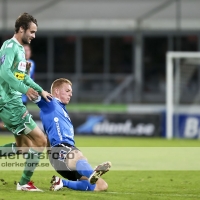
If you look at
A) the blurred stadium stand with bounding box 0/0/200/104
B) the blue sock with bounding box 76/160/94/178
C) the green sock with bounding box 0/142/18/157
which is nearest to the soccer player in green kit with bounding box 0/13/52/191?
the green sock with bounding box 0/142/18/157

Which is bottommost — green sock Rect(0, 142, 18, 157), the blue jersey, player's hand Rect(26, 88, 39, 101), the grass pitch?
the grass pitch

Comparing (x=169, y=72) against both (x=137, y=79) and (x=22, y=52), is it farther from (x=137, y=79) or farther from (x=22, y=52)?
(x=22, y=52)

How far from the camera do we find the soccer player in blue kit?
26.3 feet

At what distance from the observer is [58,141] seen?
8.10 m

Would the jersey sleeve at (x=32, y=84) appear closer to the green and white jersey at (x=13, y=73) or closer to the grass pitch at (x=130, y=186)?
the green and white jersey at (x=13, y=73)

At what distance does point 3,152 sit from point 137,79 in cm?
1919

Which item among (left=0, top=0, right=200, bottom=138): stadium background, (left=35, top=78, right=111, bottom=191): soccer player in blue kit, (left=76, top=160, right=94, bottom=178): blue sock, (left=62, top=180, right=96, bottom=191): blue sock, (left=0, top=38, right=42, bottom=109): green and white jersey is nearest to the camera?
(left=76, top=160, right=94, bottom=178): blue sock

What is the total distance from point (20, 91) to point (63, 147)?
2.64ft

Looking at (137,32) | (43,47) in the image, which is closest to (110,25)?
(137,32)

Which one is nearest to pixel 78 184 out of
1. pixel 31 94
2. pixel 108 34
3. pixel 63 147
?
pixel 63 147

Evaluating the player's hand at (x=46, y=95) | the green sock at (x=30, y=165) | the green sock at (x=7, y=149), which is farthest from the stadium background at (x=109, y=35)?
the player's hand at (x=46, y=95)

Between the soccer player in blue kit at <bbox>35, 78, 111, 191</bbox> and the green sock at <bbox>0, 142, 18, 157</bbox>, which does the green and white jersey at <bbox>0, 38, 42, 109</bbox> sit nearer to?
the soccer player in blue kit at <bbox>35, 78, 111, 191</bbox>

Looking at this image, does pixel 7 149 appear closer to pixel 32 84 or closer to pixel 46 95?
pixel 32 84

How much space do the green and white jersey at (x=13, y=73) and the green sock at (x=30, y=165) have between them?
712mm
